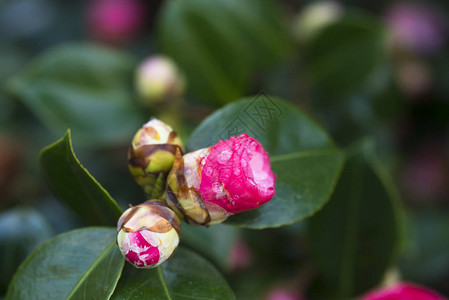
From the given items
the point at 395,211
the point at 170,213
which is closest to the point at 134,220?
the point at 170,213

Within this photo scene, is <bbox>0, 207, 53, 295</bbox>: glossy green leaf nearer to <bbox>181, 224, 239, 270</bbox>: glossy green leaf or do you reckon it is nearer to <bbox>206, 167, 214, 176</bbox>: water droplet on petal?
<bbox>181, 224, 239, 270</bbox>: glossy green leaf

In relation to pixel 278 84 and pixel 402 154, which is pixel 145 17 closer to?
pixel 278 84

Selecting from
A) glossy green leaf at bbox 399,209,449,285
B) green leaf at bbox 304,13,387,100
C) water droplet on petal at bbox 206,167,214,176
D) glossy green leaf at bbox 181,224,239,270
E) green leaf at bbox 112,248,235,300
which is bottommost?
glossy green leaf at bbox 399,209,449,285

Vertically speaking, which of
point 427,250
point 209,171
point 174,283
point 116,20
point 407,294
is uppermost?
point 116,20

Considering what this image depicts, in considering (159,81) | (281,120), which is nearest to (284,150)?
(281,120)

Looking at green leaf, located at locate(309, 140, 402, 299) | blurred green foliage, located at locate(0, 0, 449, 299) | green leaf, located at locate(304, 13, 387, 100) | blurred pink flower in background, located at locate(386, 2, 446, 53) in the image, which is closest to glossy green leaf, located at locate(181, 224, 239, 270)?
blurred green foliage, located at locate(0, 0, 449, 299)

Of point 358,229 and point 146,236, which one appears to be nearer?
point 146,236

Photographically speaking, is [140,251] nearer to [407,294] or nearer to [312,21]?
[407,294]
